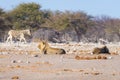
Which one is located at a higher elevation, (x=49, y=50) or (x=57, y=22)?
(x=57, y=22)

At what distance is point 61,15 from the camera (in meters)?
73.5

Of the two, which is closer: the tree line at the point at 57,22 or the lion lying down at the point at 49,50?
the lion lying down at the point at 49,50

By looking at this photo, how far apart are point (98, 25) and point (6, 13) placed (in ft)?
48.1

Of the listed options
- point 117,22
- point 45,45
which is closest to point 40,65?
point 45,45

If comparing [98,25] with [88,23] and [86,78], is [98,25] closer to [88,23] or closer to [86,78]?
[88,23]

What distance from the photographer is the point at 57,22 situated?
2790 inches

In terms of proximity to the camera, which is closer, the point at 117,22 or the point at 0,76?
the point at 0,76

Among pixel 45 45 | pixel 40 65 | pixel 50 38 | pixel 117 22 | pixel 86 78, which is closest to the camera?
pixel 86 78

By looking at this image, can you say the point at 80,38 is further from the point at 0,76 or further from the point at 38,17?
the point at 0,76

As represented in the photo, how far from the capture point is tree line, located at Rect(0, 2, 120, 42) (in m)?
69.0

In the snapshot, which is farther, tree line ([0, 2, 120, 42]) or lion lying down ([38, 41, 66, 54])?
tree line ([0, 2, 120, 42])

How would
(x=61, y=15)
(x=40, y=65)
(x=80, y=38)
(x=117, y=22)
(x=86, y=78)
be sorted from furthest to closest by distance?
(x=117, y=22)
(x=61, y=15)
(x=80, y=38)
(x=40, y=65)
(x=86, y=78)

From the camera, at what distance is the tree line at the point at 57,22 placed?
226ft

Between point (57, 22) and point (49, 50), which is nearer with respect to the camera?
point (49, 50)
